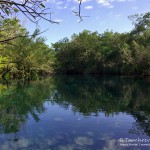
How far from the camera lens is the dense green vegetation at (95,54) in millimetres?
41344

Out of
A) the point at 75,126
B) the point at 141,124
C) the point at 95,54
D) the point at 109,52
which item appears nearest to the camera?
the point at 75,126

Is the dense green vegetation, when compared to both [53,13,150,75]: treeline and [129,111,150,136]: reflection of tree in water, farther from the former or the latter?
[129,111,150,136]: reflection of tree in water

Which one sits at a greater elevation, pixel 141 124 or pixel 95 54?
pixel 95 54

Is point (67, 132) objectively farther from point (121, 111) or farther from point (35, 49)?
point (35, 49)

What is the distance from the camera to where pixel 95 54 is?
61.9 metres

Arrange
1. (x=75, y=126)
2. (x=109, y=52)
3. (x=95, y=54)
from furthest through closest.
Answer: (x=95, y=54)
(x=109, y=52)
(x=75, y=126)

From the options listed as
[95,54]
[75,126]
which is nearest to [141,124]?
[75,126]

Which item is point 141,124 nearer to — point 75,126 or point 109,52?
point 75,126

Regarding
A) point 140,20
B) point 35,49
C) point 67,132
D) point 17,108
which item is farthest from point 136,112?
point 140,20

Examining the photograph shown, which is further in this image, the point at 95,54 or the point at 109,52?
the point at 95,54

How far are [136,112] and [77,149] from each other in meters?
6.36

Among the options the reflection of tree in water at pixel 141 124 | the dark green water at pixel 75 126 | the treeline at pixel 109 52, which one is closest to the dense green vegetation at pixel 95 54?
the treeline at pixel 109 52

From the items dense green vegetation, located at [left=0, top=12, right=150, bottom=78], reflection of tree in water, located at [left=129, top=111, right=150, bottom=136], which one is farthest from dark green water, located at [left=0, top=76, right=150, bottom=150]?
dense green vegetation, located at [left=0, top=12, right=150, bottom=78]

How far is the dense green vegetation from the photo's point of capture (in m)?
41.3
